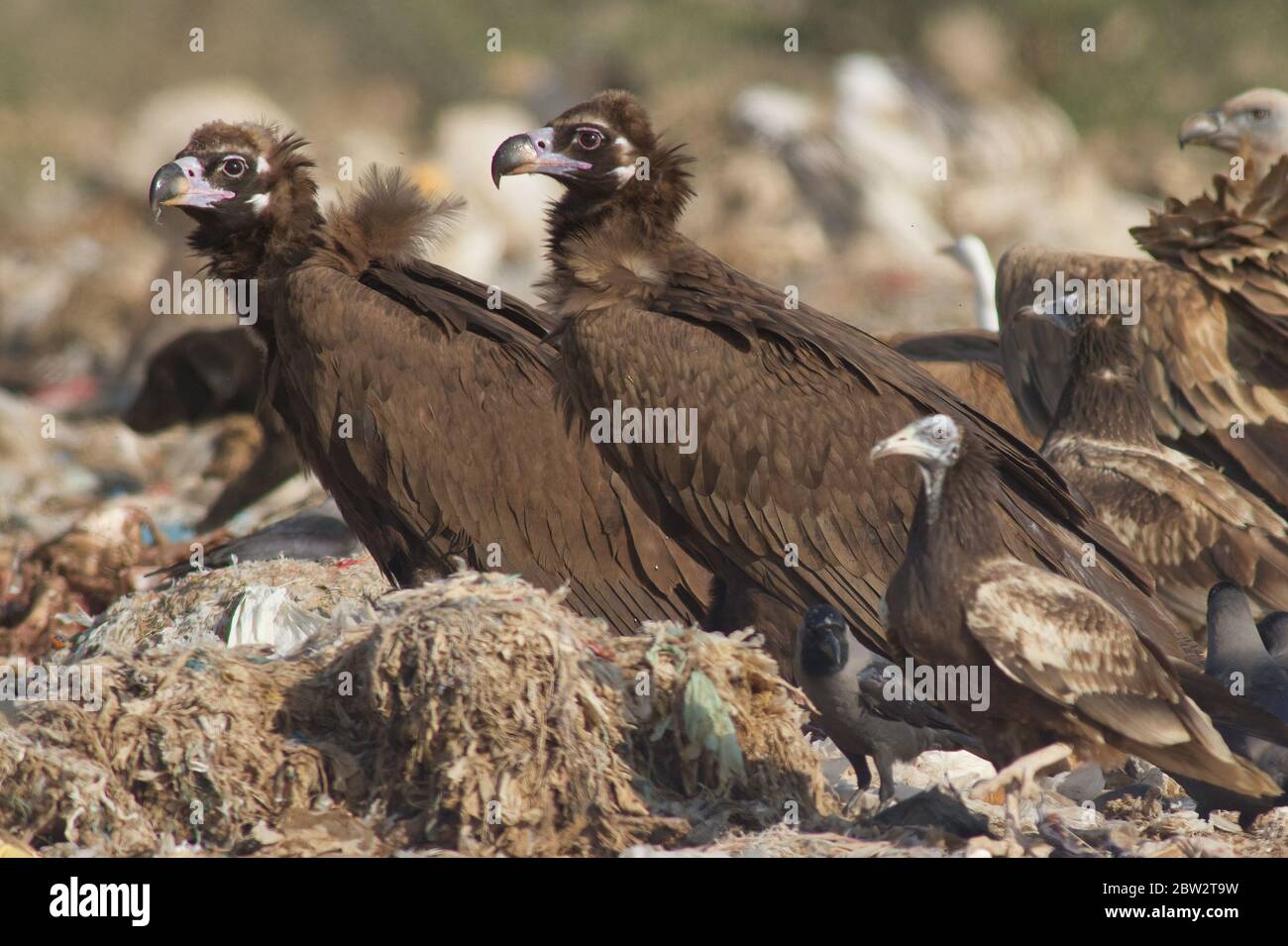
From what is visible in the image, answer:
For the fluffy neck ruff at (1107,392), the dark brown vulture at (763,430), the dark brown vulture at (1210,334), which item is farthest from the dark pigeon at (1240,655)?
the dark brown vulture at (1210,334)

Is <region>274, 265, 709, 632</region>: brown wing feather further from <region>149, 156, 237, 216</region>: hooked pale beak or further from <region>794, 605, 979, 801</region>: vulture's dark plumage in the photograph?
<region>794, 605, 979, 801</region>: vulture's dark plumage

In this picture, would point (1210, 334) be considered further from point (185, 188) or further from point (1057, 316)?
point (185, 188)

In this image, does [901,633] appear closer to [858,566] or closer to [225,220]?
[858,566]

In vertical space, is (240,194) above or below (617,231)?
above

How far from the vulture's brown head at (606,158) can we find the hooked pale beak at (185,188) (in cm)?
123

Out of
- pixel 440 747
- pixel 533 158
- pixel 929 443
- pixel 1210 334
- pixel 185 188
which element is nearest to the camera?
pixel 929 443

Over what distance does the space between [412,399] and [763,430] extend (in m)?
1.32

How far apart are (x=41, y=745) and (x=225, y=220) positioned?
2391mm

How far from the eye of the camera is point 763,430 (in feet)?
21.6

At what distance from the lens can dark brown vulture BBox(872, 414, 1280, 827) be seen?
5.20 m

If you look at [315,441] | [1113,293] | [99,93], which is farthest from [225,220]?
[99,93]

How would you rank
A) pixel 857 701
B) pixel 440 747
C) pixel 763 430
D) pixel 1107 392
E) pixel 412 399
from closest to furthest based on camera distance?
pixel 440 747, pixel 857 701, pixel 763 430, pixel 412 399, pixel 1107 392

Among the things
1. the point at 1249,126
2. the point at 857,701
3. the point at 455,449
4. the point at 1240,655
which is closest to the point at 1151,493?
the point at 1240,655

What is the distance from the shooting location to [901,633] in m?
5.36
